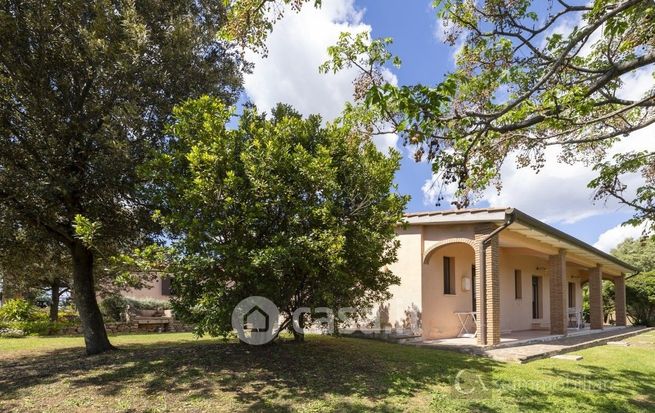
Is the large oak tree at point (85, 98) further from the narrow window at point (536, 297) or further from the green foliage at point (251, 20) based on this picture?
the narrow window at point (536, 297)

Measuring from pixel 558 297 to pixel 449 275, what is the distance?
4357mm

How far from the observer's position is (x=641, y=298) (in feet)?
91.3

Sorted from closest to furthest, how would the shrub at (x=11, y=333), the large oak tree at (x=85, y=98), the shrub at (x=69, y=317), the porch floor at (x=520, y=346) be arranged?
the large oak tree at (x=85, y=98)
the porch floor at (x=520, y=346)
the shrub at (x=11, y=333)
the shrub at (x=69, y=317)

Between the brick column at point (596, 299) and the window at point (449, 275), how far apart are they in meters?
10.6

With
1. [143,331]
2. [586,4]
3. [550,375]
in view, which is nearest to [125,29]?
[586,4]

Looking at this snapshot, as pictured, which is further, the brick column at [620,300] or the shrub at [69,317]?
the brick column at [620,300]

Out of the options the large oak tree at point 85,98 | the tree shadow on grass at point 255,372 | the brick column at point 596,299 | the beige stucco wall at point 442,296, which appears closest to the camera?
the tree shadow on grass at point 255,372

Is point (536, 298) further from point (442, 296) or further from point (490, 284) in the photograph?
point (490, 284)

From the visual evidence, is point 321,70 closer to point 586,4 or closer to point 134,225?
point 586,4

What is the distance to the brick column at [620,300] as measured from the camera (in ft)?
82.4

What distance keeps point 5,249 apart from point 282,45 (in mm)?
7913

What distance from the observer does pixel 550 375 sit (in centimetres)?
957

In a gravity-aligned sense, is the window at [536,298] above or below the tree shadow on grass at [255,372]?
above

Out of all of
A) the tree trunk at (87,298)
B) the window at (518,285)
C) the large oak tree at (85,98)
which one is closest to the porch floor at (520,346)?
the window at (518,285)
